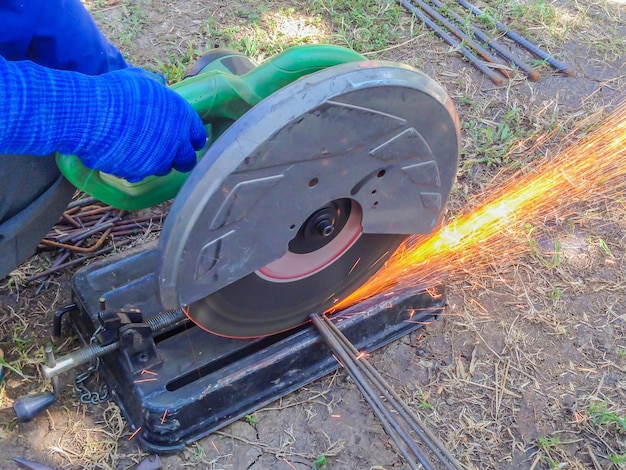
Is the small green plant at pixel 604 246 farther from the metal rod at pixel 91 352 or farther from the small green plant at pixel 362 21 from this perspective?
the metal rod at pixel 91 352

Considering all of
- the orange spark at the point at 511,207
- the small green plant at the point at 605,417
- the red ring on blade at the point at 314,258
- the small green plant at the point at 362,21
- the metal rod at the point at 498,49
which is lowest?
the small green plant at the point at 605,417

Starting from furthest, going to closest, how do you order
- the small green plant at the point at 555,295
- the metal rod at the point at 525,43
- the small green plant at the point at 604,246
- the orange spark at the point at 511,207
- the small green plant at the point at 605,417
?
the metal rod at the point at 525,43 < the small green plant at the point at 604,246 < the small green plant at the point at 555,295 < the orange spark at the point at 511,207 < the small green plant at the point at 605,417

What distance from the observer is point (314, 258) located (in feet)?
6.70

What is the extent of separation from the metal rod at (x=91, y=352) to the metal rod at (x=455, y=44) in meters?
2.25

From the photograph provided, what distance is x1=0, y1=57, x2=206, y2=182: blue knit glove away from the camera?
1.56 meters

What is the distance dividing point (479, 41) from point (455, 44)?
17cm

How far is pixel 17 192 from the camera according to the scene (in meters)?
2.02

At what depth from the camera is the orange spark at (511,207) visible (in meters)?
2.44

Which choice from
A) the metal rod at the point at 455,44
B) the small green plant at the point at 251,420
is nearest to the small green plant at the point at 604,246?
the metal rod at the point at 455,44

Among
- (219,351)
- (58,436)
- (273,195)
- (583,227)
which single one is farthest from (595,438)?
(58,436)

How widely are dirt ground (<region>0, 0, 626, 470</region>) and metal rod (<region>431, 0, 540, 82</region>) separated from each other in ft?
0.18

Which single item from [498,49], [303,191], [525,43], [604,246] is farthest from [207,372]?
[525,43]

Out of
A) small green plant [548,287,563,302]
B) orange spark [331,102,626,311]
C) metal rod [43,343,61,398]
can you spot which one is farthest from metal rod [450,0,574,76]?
metal rod [43,343,61,398]

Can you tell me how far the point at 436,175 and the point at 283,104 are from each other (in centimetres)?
57
